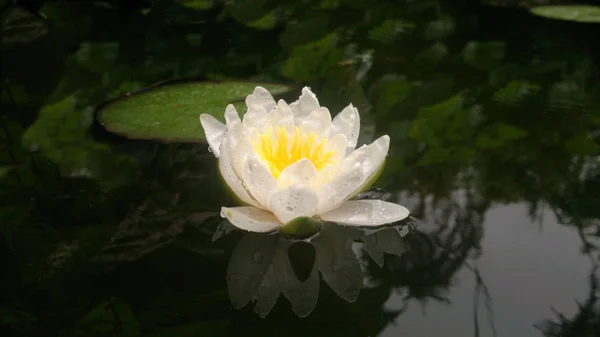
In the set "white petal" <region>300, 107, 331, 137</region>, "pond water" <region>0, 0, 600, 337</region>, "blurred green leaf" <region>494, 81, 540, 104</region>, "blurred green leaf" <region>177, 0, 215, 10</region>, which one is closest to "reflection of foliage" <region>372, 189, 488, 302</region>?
"pond water" <region>0, 0, 600, 337</region>

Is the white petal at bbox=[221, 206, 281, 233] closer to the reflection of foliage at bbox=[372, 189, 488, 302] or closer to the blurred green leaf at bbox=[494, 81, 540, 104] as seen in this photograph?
the reflection of foliage at bbox=[372, 189, 488, 302]

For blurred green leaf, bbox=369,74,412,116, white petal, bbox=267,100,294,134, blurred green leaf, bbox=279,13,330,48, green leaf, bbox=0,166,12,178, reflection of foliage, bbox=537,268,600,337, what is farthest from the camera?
blurred green leaf, bbox=279,13,330,48

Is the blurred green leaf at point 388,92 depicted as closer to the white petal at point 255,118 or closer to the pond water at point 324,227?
the pond water at point 324,227

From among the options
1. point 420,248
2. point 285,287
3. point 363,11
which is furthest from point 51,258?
point 363,11

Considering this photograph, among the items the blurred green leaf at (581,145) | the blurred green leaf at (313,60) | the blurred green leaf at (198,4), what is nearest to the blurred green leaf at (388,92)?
the blurred green leaf at (313,60)

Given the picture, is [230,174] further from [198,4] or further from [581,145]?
[198,4]

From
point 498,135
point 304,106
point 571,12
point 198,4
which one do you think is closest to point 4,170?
point 304,106
